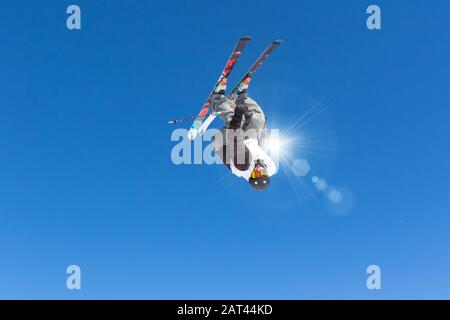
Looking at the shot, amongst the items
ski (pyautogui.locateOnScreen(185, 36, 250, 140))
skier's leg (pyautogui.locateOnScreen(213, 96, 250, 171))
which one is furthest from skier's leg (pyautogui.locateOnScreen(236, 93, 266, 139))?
ski (pyautogui.locateOnScreen(185, 36, 250, 140))

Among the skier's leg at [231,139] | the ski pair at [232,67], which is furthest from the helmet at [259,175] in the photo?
the ski pair at [232,67]

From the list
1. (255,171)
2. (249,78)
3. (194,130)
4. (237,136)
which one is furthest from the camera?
(194,130)

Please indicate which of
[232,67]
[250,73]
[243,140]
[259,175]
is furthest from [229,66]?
[259,175]

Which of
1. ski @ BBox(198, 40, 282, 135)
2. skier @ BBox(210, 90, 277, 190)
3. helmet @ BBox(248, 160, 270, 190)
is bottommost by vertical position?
helmet @ BBox(248, 160, 270, 190)

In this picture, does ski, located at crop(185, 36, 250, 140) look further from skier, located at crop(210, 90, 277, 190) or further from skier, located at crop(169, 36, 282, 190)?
skier, located at crop(210, 90, 277, 190)

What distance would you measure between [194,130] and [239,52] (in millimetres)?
2814

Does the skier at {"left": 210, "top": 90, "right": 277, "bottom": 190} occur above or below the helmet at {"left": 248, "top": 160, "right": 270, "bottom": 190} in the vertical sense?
above

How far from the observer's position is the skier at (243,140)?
30.1 ft

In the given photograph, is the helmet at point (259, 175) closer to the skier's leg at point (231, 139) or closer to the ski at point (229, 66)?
the skier's leg at point (231, 139)

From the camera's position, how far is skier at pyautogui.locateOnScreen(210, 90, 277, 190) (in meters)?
9.18

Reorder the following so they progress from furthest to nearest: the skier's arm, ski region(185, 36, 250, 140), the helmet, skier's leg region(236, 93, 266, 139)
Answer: ski region(185, 36, 250, 140) → the skier's arm → skier's leg region(236, 93, 266, 139) → the helmet
